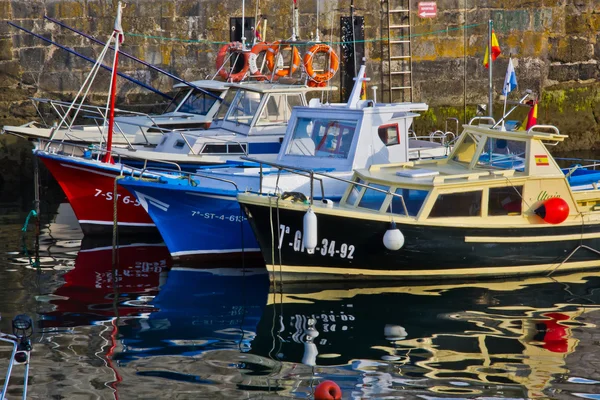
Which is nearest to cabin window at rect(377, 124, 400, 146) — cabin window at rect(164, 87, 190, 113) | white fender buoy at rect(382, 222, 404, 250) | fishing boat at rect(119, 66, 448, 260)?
fishing boat at rect(119, 66, 448, 260)

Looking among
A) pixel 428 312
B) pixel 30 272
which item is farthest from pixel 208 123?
pixel 428 312

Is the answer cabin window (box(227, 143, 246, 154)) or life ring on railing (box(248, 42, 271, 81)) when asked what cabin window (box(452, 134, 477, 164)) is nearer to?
cabin window (box(227, 143, 246, 154))

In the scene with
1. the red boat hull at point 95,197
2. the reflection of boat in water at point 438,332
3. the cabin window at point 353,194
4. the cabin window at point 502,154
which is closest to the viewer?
the reflection of boat in water at point 438,332

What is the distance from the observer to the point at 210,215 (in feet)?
42.2

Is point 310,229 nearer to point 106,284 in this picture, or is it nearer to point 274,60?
point 106,284

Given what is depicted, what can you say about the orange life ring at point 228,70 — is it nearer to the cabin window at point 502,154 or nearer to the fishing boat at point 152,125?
the fishing boat at point 152,125

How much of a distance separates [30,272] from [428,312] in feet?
16.0

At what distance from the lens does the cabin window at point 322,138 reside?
1339 centimetres

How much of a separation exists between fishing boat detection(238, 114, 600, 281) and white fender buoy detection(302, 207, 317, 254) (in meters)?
0.01

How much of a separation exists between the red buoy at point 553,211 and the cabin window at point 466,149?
4.66ft

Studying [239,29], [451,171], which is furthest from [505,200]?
[239,29]

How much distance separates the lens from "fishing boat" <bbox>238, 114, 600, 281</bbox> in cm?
1132

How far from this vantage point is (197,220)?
12914 mm

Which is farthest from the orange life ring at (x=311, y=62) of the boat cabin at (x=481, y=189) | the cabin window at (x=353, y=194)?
the cabin window at (x=353, y=194)
